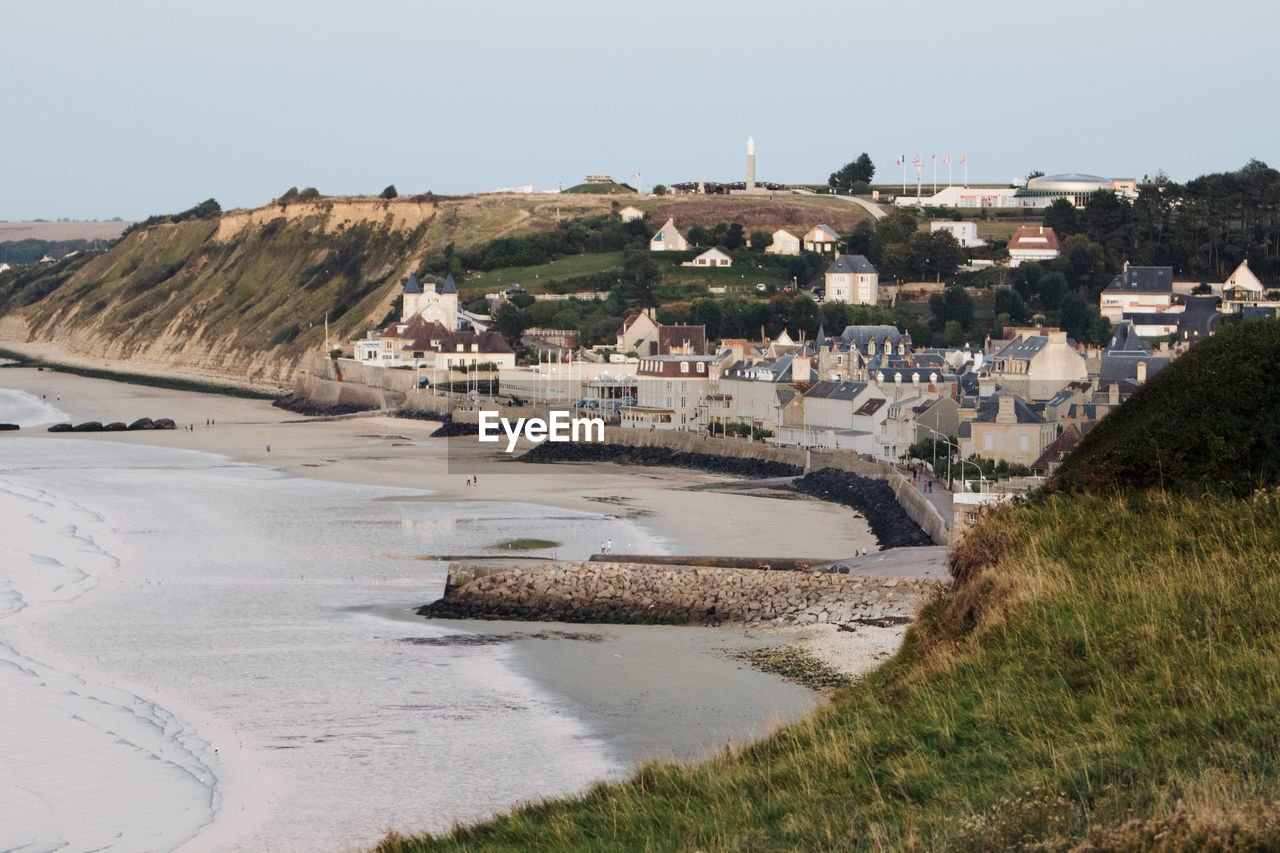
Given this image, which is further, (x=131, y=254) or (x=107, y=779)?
(x=131, y=254)

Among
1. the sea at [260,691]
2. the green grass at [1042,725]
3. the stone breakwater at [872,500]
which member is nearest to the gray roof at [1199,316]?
the stone breakwater at [872,500]

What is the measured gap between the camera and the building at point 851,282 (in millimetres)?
100188

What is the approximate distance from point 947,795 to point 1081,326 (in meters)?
81.6

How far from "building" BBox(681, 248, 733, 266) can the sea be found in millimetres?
75059

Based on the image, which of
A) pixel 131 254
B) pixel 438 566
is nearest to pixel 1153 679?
pixel 438 566

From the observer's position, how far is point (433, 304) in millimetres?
100062

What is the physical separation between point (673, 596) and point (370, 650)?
5.77 m

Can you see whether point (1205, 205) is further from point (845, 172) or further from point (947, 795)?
point (947, 795)

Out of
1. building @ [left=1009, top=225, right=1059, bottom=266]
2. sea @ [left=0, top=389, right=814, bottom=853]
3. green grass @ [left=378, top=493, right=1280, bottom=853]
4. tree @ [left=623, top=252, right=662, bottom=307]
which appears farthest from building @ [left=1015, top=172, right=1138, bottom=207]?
green grass @ [left=378, top=493, right=1280, bottom=853]

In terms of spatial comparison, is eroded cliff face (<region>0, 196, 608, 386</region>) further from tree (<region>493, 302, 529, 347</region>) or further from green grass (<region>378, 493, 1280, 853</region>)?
green grass (<region>378, 493, 1280, 853</region>)

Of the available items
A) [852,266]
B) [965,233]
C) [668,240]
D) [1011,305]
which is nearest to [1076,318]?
[1011,305]

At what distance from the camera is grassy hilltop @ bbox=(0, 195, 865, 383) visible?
123562 mm

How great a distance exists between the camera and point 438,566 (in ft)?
105

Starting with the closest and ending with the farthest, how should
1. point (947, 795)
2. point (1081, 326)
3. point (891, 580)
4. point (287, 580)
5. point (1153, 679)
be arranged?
point (947, 795)
point (1153, 679)
point (891, 580)
point (287, 580)
point (1081, 326)
